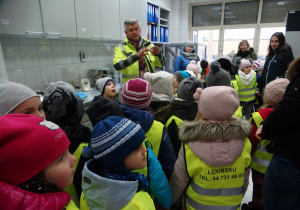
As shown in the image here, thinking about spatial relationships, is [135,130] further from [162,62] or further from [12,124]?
[162,62]

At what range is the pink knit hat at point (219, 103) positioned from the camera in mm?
884

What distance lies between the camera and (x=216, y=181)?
937 mm

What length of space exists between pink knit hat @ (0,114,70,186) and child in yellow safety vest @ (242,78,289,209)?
119 centimetres

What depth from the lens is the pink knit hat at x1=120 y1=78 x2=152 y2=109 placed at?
41.0 inches

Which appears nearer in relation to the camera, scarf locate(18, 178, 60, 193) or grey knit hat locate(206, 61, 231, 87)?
scarf locate(18, 178, 60, 193)

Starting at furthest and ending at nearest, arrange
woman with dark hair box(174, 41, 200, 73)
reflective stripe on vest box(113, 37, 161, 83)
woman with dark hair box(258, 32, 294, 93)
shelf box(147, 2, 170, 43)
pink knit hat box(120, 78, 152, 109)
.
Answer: shelf box(147, 2, 170, 43), woman with dark hair box(174, 41, 200, 73), woman with dark hair box(258, 32, 294, 93), reflective stripe on vest box(113, 37, 161, 83), pink knit hat box(120, 78, 152, 109)

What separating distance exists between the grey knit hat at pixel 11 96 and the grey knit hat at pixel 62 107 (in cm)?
14

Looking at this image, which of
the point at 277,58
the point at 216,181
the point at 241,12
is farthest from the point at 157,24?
the point at 216,181

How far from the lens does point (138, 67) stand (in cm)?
235

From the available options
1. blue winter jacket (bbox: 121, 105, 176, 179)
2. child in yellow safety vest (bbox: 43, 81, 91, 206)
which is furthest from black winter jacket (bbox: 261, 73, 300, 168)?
child in yellow safety vest (bbox: 43, 81, 91, 206)

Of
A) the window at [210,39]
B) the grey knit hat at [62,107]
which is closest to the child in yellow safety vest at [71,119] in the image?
the grey knit hat at [62,107]

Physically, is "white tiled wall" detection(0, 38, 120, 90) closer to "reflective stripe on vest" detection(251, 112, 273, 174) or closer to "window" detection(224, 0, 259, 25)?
"reflective stripe on vest" detection(251, 112, 273, 174)

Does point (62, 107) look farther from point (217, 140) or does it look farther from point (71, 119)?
point (217, 140)

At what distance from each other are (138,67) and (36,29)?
113 cm
